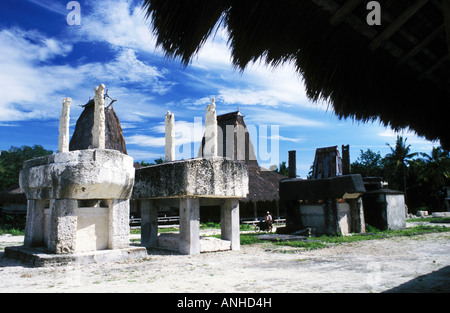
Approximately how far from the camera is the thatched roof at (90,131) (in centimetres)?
1911

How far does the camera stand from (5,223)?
20.5m

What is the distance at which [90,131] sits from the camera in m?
19.0

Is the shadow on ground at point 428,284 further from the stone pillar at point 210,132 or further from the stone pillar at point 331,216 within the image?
the stone pillar at point 331,216

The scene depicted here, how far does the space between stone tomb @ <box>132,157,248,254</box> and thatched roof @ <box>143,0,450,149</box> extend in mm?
4900

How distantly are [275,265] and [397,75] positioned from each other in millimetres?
4750

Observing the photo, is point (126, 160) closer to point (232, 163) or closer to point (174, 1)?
point (232, 163)

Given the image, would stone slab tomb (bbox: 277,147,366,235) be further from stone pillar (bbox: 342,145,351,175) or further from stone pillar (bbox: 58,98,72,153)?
stone pillar (bbox: 58,98,72,153)

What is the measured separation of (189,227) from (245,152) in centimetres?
1978

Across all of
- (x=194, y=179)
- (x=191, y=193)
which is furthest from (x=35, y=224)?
(x=194, y=179)

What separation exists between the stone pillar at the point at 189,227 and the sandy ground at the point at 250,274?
0.36 meters

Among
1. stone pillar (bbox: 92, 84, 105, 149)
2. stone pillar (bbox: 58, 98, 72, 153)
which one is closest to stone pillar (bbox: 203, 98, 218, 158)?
stone pillar (bbox: 92, 84, 105, 149)

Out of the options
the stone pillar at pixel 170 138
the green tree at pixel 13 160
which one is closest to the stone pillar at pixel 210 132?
the stone pillar at pixel 170 138

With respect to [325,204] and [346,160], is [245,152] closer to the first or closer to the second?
[346,160]

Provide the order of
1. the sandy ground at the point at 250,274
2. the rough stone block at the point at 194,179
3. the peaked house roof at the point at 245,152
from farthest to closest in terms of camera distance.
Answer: the peaked house roof at the point at 245,152 < the rough stone block at the point at 194,179 < the sandy ground at the point at 250,274
